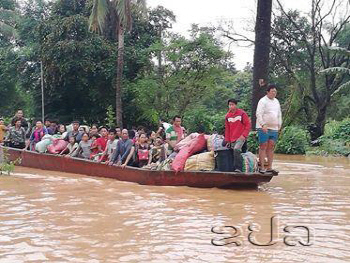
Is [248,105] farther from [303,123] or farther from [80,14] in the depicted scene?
[80,14]

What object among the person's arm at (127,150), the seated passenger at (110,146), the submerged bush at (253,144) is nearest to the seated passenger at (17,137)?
the seated passenger at (110,146)

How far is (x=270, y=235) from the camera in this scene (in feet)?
17.8

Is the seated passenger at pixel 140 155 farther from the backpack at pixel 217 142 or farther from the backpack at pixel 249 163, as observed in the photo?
the backpack at pixel 249 163

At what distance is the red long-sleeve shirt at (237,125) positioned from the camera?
8781mm

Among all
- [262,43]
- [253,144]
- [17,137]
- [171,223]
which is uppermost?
[262,43]

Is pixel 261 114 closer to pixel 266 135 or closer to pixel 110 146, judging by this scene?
pixel 266 135

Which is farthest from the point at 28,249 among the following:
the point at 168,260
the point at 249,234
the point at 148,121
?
the point at 148,121

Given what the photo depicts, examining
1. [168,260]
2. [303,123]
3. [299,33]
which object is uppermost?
[299,33]

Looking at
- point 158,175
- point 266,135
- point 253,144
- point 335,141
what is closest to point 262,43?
point 253,144

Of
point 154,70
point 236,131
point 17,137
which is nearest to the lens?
point 236,131

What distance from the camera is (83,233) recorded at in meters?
5.61

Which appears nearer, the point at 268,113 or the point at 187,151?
the point at 268,113

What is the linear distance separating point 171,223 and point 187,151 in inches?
126

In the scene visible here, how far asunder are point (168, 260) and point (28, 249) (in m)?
1.43
